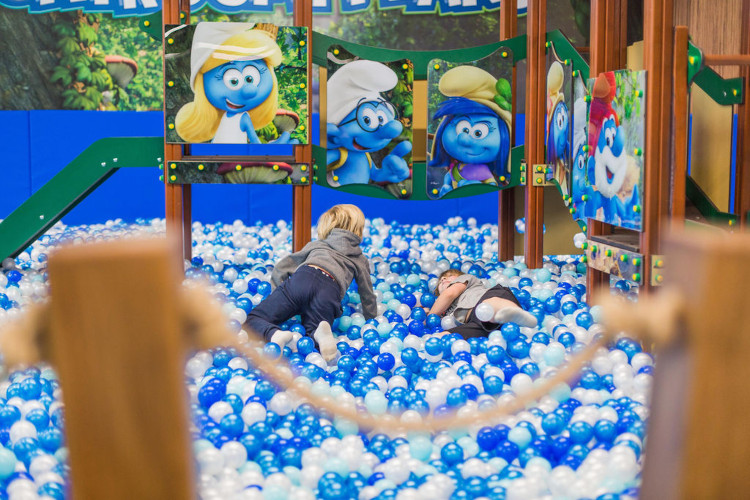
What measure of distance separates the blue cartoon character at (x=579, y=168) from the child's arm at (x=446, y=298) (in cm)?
61

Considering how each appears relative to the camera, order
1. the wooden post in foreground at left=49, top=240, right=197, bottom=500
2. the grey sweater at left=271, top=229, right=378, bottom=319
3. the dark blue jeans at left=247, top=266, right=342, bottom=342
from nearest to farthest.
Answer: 1. the wooden post in foreground at left=49, top=240, right=197, bottom=500
2. the dark blue jeans at left=247, top=266, right=342, bottom=342
3. the grey sweater at left=271, top=229, right=378, bottom=319

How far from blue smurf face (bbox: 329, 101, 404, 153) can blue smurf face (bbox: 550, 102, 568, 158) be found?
877mm

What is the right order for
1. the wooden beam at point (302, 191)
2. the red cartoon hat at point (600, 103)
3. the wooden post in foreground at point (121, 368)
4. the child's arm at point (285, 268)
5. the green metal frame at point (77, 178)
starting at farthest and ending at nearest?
the green metal frame at point (77, 178)
the wooden beam at point (302, 191)
the child's arm at point (285, 268)
the red cartoon hat at point (600, 103)
the wooden post in foreground at point (121, 368)

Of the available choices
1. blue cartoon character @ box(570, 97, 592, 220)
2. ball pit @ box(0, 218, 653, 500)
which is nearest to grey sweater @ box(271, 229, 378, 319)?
ball pit @ box(0, 218, 653, 500)

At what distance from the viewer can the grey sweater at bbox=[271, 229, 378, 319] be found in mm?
3270

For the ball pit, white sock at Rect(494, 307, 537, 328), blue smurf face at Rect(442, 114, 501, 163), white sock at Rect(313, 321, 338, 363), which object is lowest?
the ball pit

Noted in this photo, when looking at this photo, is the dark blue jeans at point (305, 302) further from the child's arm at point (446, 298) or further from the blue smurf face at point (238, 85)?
the blue smurf face at point (238, 85)

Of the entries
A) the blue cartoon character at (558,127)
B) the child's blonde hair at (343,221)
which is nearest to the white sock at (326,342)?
the child's blonde hair at (343,221)

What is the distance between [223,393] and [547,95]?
2938mm

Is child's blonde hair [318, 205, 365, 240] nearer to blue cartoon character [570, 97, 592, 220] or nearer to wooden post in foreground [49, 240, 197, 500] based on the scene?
blue cartoon character [570, 97, 592, 220]

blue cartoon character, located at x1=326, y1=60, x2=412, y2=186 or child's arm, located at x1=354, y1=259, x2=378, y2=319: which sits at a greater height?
blue cartoon character, located at x1=326, y1=60, x2=412, y2=186

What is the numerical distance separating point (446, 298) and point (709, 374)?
84.2 inches

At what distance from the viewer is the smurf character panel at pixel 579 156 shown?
3.32 metres

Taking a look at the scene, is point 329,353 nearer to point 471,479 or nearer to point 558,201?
point 471,479
